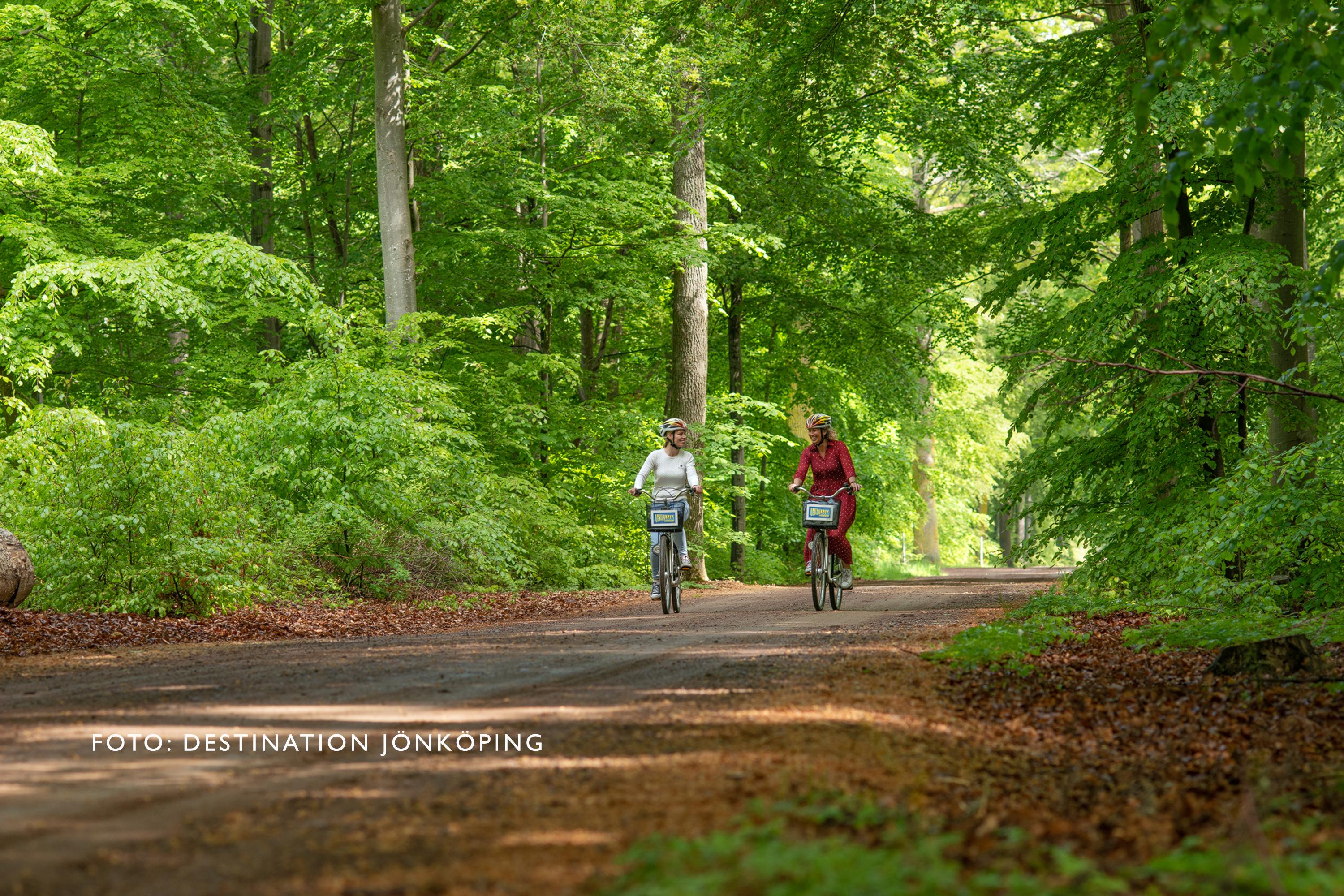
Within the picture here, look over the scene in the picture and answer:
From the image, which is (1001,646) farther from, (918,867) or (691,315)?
(691,315)

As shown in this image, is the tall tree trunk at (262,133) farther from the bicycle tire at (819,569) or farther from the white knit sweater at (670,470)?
the bicycle tire at (819,569)

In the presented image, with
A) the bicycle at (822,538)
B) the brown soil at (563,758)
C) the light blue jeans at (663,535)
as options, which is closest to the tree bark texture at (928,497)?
the bicycle at (822,538)

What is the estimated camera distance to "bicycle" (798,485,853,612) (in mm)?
12984

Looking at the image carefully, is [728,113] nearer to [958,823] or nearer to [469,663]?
[469,663]

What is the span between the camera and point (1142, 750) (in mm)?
5723

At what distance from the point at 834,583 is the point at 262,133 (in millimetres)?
18648

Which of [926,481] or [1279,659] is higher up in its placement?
[926,481]

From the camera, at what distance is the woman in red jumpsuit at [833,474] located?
1338 cm

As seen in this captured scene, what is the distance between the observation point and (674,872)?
3303 millimetres

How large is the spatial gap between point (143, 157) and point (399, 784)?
1825cm

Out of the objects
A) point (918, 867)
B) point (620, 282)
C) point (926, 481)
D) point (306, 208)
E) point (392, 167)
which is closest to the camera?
point (918, 867)

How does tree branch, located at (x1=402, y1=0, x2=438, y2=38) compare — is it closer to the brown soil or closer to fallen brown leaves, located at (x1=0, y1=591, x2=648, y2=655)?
fallen brown leaves, located at (x1=0, y1=591, x2=648, y2=655)

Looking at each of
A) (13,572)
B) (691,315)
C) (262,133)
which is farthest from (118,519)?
(262,133)

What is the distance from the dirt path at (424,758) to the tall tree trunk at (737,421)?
621 inches
